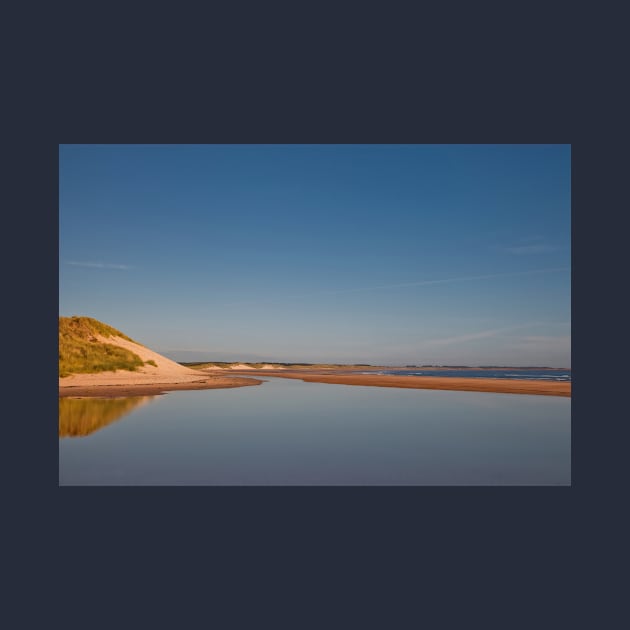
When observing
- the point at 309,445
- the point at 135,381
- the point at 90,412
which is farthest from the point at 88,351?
the point at 309,445

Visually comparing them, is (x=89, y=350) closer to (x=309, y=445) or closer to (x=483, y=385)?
(x=309, y=445)

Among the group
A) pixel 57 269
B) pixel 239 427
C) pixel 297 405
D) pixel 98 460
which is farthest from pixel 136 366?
pixel 57 269

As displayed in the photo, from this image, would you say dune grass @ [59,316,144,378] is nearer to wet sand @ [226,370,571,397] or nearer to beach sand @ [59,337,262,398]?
beach sand @ [59,337,262,398]

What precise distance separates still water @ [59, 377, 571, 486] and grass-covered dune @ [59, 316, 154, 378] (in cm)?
1484

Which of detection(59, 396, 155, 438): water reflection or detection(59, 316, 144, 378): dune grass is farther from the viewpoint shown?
detection(59, 316, 144, 378): dune grass

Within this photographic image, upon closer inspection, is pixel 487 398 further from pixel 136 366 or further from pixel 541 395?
pixel 136 366

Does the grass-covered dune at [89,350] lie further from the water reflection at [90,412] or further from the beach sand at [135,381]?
the water reflection at [90,412]

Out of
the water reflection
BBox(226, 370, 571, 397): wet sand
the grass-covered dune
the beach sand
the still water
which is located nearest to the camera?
the still water

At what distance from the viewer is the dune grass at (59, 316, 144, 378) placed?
32.3 m

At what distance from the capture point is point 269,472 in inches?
366

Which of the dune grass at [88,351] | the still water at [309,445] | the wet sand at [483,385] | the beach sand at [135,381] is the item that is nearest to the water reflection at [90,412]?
the still water at [309,445]

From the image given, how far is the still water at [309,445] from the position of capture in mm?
9258

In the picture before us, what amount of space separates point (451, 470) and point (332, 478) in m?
2.98

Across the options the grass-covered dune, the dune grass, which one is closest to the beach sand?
the grass-covered dune
